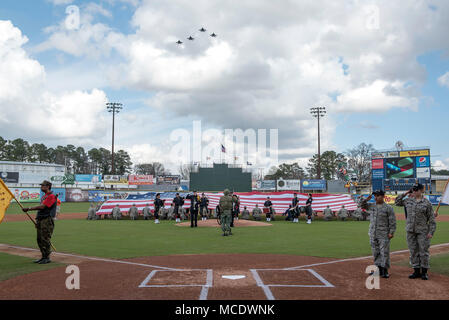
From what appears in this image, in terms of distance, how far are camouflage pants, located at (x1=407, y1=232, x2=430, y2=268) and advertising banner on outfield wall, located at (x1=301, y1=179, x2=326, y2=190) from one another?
55702 millimetres

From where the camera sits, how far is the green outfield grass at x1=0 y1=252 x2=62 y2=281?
24.7 ft

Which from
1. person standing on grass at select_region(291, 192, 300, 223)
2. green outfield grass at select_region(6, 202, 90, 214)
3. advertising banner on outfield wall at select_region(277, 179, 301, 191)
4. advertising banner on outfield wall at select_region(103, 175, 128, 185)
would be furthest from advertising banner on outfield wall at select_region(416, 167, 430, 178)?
advertising banner on outfield wall at select_region(103, 175, 128, 185)

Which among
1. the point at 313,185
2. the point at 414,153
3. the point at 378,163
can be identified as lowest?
the point at 313,185

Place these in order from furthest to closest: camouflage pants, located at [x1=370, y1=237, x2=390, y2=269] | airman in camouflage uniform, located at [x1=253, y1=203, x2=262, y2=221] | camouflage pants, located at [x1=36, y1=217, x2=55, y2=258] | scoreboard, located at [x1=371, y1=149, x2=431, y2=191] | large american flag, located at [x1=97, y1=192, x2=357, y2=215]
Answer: scoreboard, located at [x1=371, y1=149, x2=431, y2=191]
large american flag, located at [x1=97, y1=192, x2=357, y2=215]
airman in camouflage uniform, located at [x1=253, y1=203, x2=262, y2=221]
camouflage pants, located at [x1=36, y1=217, x2=55, y2=258]
camouflage pants, located at [x1=370, y1=237, x2=390, y2=269]

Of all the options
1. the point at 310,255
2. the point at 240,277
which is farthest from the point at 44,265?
the point at 310,255

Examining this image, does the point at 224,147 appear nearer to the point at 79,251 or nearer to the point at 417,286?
the point at 79,251

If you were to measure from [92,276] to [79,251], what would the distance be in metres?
3.85

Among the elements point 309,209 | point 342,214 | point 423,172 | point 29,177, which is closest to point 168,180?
point 29,177

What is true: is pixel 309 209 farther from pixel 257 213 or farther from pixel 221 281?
pixel 221 281

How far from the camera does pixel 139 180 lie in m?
72.1

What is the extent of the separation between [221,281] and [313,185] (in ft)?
189

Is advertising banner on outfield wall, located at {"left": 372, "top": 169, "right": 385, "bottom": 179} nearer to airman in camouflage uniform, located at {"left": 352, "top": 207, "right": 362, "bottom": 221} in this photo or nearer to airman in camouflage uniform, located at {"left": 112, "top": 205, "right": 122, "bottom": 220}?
airman in camouflage uniform, located at {"left": 352, "top": 207, "right": 362, "bottom": 221}
